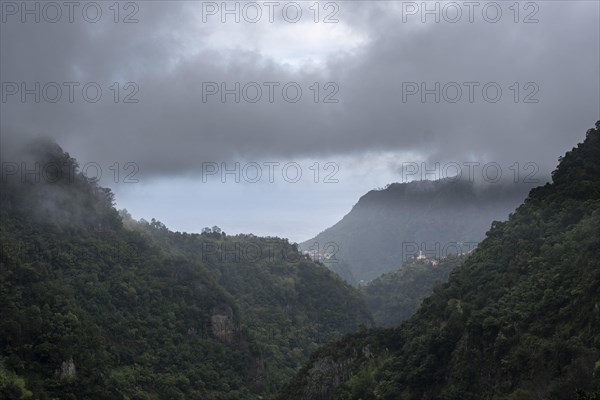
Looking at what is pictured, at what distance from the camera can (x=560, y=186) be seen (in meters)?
56.7

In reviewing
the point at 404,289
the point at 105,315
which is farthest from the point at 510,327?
the point at 404,289

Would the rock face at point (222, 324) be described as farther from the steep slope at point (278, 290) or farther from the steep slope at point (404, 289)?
the steep slope at point (404, 289)

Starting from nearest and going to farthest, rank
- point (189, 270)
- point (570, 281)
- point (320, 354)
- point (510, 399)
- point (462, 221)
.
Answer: point (510, 399), point (570, 281), point (320, 354), point (189, 270), point (462, 221)

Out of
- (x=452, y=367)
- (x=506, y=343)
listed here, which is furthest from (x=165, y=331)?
(x=506, y=343)

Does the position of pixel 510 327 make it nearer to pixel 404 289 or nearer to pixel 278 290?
pixel 278 290

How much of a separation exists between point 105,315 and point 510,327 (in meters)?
43.6

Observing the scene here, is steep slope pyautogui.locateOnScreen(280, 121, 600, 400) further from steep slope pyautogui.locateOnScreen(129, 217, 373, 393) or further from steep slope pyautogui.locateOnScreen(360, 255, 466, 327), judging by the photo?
steep slope pyautogui.locateOnScreen(360, 255, 466, 327)

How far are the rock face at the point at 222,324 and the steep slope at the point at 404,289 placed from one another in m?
38.1

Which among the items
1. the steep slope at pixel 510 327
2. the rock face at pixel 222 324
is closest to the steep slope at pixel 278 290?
the rock face at pixel 222 324

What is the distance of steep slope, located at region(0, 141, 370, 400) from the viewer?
191ft

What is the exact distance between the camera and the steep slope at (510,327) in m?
40.0

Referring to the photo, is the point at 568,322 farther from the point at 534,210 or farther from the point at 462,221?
the point at 462,221

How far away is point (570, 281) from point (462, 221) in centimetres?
15050

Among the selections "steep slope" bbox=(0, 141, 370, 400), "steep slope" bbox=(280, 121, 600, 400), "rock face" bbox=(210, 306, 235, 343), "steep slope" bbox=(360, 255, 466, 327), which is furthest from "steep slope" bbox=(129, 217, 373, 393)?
"steep slope" bbox=(280, 121, 600, 400)
